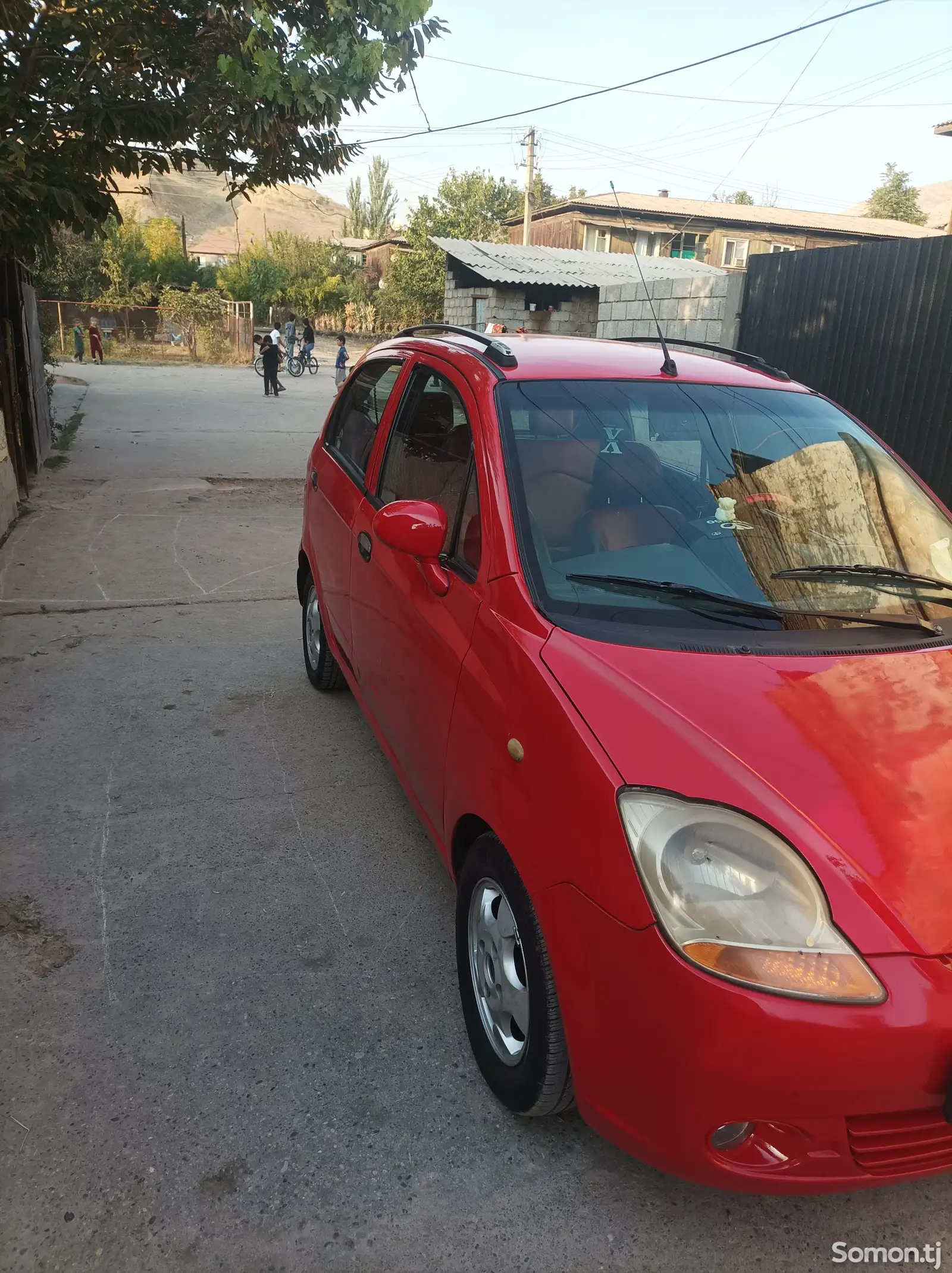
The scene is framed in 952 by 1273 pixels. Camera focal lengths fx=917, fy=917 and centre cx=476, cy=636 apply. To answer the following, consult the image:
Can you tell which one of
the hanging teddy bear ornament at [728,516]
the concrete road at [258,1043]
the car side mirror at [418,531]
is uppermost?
the hanging teddy bear ornament at [728,516]

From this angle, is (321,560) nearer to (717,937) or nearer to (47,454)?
(717,937)

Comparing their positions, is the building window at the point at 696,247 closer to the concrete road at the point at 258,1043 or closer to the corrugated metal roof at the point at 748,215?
the corrugated metal roof at the point at 748,215

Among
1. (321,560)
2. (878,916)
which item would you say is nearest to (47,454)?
(321,560)

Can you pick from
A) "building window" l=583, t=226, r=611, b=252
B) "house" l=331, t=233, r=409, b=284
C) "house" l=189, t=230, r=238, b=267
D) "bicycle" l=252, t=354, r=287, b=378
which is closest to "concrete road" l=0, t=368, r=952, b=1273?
"bicycle" l=252, t=354, r=287, b=378

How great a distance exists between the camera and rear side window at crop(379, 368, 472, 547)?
9.48ft

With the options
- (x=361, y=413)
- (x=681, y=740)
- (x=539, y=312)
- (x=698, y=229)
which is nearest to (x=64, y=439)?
(x=361, y=413)

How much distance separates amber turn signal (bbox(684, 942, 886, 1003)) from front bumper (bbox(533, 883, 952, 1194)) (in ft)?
0.06

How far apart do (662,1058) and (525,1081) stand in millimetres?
560

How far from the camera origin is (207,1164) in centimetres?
213

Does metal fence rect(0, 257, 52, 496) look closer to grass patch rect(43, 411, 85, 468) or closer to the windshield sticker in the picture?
grass patch rect(43, 411, 85, 468)

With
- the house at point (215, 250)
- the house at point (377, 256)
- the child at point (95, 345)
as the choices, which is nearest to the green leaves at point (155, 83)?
the child at point (95, 345)

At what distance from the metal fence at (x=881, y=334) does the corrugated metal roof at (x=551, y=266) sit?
38.9ft

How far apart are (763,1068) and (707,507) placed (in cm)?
163

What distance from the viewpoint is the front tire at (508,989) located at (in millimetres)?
2035
